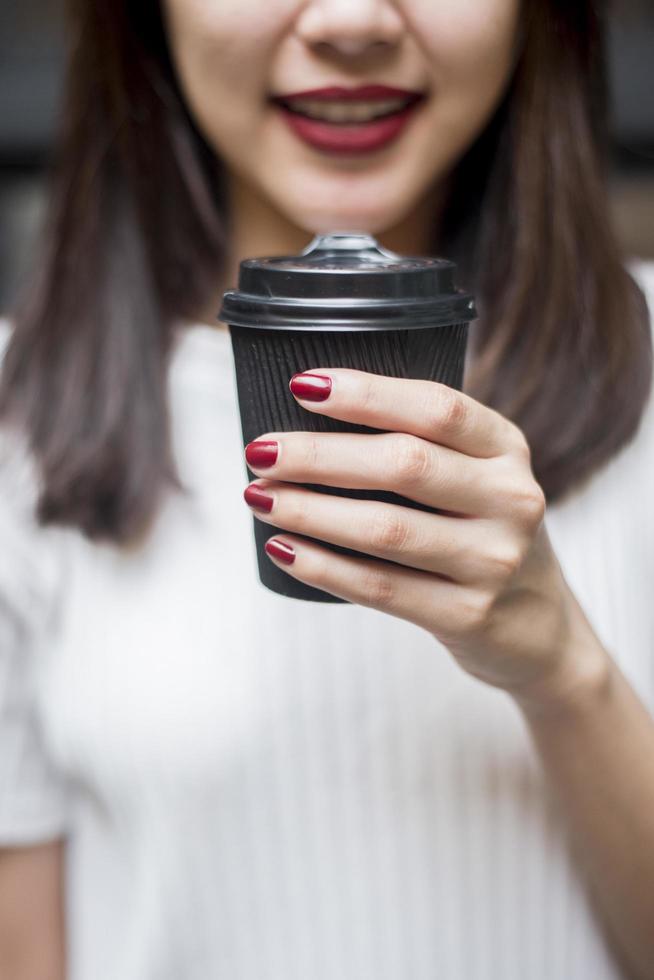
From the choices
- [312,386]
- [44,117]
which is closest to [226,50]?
[312,386]

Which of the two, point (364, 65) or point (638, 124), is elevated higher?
point (638, 124)

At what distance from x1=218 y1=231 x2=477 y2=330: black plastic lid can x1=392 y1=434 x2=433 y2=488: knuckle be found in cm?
8

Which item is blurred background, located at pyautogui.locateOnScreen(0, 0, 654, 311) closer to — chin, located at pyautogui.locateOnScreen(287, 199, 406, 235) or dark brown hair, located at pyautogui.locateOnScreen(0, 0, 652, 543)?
dark brown hair, located at pyautogui.locateOnScreen(0, 0, 652, 543)

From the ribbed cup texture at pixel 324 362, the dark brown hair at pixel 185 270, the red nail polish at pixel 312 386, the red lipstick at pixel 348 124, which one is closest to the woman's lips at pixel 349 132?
the red lipstick at pixel 348 124

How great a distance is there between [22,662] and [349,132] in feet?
2.22

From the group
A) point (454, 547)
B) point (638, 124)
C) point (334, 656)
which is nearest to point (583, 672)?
point (454, 547)

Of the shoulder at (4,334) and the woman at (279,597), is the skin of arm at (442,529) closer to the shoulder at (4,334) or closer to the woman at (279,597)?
the woman at (279,597)

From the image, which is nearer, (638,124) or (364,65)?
(364,65)

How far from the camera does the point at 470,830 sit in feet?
3.60

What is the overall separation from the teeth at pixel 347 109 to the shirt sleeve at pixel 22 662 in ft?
1.66

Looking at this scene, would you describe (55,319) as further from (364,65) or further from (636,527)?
(636,527)

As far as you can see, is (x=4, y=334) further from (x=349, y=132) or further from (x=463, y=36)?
(x=463, y=36)

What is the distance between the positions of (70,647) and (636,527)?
2.03ft

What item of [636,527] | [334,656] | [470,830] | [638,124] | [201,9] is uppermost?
[638,124]
